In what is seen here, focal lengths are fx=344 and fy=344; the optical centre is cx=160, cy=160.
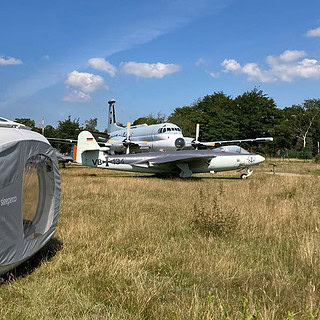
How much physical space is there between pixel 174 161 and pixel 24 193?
52.7 ft

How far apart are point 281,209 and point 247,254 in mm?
3072

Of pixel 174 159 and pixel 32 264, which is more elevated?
pixel 174 159

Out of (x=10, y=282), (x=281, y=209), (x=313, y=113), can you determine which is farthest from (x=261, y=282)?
(x=313, y=113)

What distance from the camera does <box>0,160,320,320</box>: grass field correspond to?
9.91ft

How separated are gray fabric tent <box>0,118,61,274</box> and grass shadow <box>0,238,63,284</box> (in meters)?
0.34

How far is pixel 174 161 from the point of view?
1970cm

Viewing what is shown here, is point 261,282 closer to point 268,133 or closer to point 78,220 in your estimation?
point 78,220

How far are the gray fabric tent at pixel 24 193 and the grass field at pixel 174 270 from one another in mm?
415

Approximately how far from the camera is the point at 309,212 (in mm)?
7270

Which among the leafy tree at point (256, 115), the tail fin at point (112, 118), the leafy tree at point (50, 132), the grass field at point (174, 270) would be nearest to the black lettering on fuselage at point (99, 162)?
the grass field at point (174, 270)

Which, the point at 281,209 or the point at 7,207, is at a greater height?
the point at 7,207

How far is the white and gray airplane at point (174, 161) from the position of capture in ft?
65.8

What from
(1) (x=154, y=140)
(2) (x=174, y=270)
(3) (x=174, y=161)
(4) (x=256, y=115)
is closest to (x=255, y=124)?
(4) (x=256, y=115)

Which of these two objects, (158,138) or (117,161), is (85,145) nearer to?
(117,161)
